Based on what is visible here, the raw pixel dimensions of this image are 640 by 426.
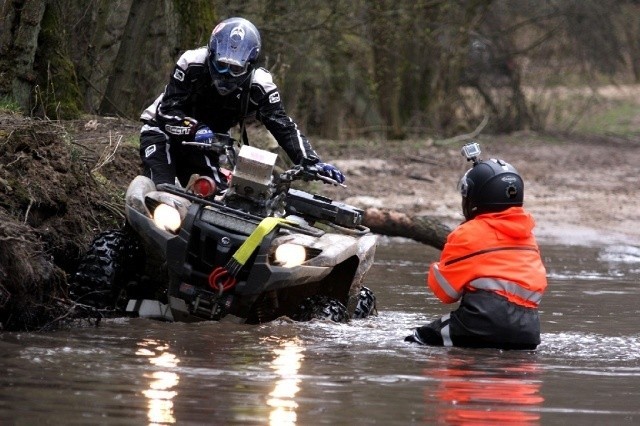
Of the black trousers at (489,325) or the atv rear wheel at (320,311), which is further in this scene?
the atv rear wheel at (320,311)

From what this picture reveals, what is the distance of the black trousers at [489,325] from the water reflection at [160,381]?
173 cm

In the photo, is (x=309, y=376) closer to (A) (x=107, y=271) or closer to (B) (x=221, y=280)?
(B) (x=221, y=280)

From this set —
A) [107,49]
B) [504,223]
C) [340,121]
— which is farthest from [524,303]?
[340,121]

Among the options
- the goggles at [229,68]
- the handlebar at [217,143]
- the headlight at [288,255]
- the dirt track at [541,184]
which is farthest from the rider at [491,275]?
the dirt track at [541,184]

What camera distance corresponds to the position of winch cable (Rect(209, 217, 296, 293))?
788cm

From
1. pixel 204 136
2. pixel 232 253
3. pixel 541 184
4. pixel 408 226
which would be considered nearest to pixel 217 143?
pixel 204 136

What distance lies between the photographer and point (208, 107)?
9.16m

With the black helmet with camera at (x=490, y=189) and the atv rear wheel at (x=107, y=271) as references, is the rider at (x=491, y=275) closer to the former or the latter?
the black helmet with camera at (x=490, y=189)

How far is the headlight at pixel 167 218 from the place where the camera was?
8.12 m

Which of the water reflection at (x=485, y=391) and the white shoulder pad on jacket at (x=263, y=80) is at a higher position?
Answer: the white shoulder pad on jacket at (x=263, y=80)

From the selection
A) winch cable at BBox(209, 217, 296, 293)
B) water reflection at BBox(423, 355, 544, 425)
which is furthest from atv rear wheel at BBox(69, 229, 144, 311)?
water reflection at BBox(423, 355, 544, 425)

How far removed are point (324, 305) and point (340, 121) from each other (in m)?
19.5

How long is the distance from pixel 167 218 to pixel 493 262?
195 cm

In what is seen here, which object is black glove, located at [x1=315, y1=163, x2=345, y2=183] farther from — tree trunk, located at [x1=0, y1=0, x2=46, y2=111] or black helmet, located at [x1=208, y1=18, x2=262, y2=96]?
tree trunk, located at [x1=0, y1=0, x2=46, y2=111]
